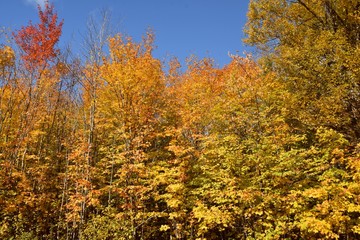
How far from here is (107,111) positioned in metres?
15.4

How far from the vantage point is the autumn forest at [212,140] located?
1002cm

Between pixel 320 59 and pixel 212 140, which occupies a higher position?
pixel 320 59

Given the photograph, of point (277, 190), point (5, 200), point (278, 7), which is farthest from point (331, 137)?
point (5, 200)

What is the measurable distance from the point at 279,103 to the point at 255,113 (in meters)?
1.43

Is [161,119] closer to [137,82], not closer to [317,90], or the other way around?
[137,82]

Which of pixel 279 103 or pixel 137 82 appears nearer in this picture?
pixel 279 103

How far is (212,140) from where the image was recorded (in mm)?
12336

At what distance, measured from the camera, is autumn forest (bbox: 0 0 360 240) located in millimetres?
10016

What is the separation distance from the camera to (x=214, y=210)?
10.3 metres

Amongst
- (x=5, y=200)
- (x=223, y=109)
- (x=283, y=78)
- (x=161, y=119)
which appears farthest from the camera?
(x=161, y=119)

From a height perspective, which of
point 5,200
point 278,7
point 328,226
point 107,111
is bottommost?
point 328,226

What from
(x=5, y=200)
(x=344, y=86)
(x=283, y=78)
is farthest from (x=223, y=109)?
(x=5, y=200)

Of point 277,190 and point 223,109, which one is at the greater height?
point 223,109

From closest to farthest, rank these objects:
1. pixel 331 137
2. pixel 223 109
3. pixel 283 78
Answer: pixel 331 137, pixel 223 109, pixel 283 78
